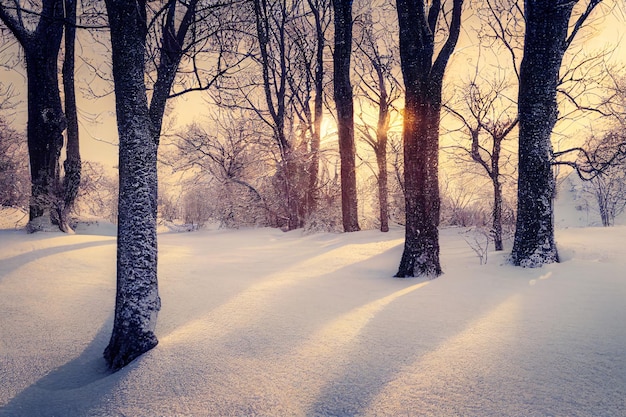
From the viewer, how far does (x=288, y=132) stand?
44.1 ft

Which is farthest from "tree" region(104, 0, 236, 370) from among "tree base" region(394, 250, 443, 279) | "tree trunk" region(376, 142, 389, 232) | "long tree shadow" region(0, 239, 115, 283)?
"tree trunk" region(376, 142, 389, 232)

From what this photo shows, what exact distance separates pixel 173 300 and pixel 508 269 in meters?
3.94

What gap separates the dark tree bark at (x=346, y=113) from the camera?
27.9 feet

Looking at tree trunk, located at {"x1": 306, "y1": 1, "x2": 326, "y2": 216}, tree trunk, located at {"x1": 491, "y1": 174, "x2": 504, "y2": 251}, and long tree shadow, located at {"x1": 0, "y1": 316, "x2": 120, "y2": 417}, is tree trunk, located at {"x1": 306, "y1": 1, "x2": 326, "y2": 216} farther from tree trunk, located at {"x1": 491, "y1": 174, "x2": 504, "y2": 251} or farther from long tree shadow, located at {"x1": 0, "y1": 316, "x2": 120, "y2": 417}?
long tree shadow, located at {"x1": 0, "y1": 316, "x2": 120, "y2": 417}

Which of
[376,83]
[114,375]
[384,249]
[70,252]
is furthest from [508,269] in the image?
[376,83]

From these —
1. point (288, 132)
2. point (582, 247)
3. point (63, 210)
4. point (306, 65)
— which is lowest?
point (582, 247)

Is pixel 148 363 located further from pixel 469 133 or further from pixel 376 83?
pixel 376 83

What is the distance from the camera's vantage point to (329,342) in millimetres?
2629

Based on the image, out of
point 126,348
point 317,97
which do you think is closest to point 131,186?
point 126,348

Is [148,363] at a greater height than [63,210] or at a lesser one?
lesser

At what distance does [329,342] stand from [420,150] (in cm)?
271

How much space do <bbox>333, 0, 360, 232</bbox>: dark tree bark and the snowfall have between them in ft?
14.7

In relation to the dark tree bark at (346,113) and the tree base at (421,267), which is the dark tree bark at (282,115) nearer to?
the dark tree bark at (346,113)

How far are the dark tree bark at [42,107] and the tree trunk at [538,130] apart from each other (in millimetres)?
8708
